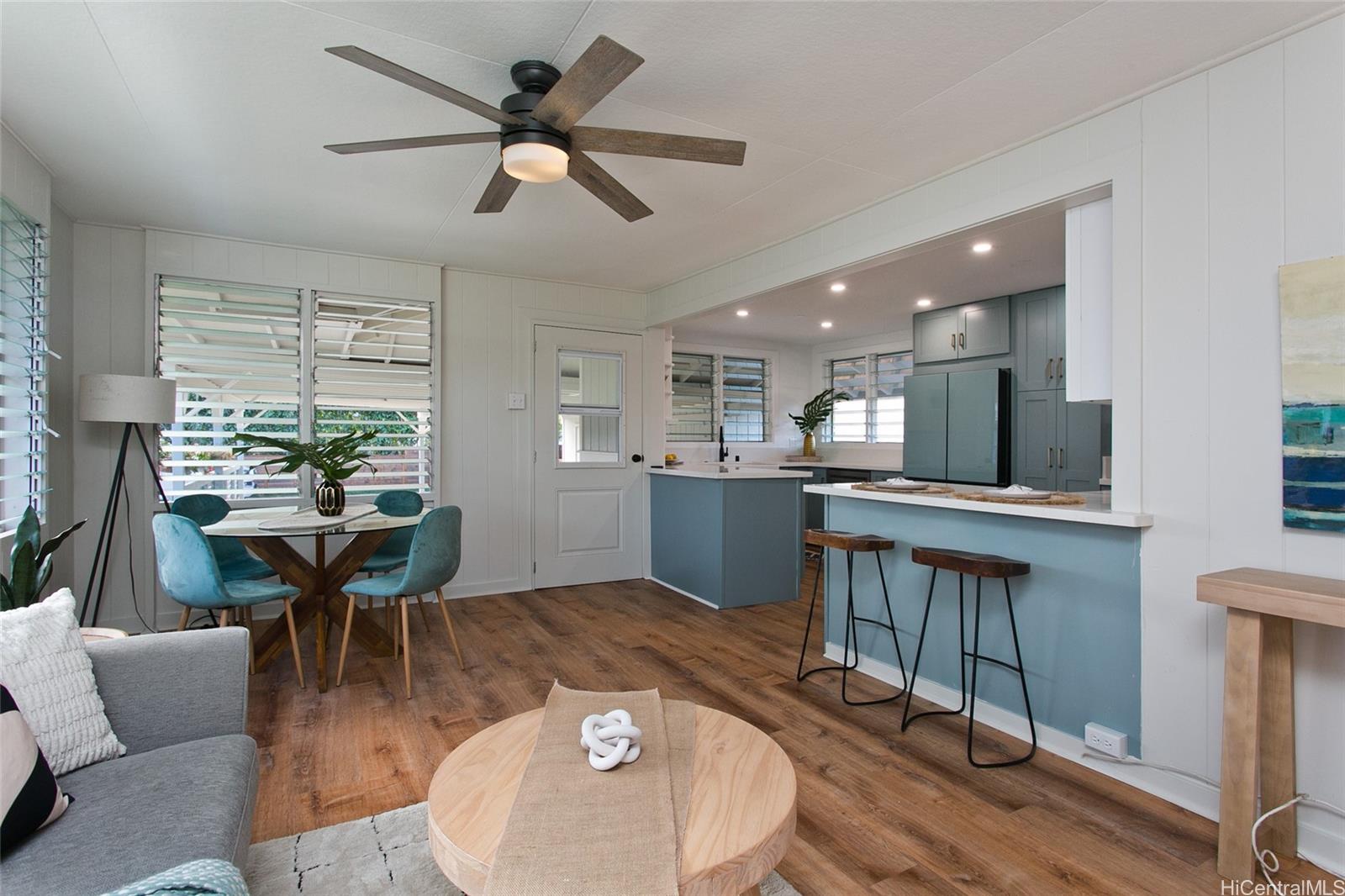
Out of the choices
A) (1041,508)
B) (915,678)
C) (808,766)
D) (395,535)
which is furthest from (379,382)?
(1041,508)

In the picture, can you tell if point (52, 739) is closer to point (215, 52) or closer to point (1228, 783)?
point (215, 52)

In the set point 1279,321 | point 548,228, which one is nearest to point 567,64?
point 548,228

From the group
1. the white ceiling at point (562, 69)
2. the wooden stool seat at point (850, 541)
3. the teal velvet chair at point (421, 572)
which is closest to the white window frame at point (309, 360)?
the white ceiling at point (562, 69)

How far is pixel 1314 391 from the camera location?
1.85 meters

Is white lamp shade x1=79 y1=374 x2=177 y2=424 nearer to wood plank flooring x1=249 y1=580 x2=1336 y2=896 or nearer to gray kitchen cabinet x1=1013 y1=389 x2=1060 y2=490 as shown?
wood plank flooring x1=249 y1=580 x2=1336 y2=896

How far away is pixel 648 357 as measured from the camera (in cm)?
561

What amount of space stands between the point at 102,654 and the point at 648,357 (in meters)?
4.35

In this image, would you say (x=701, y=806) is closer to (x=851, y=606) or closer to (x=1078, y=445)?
(x=851, y=606)

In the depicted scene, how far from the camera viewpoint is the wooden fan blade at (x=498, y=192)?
7.95ft

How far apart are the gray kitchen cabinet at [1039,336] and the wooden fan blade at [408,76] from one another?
443 centimetres

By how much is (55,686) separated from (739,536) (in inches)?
142

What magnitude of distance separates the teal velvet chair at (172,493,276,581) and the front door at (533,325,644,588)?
1914 mm

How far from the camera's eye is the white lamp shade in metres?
3.32

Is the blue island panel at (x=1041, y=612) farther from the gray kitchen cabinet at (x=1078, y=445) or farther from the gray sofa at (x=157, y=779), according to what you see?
the gray sofa at (x=157, y=779)
